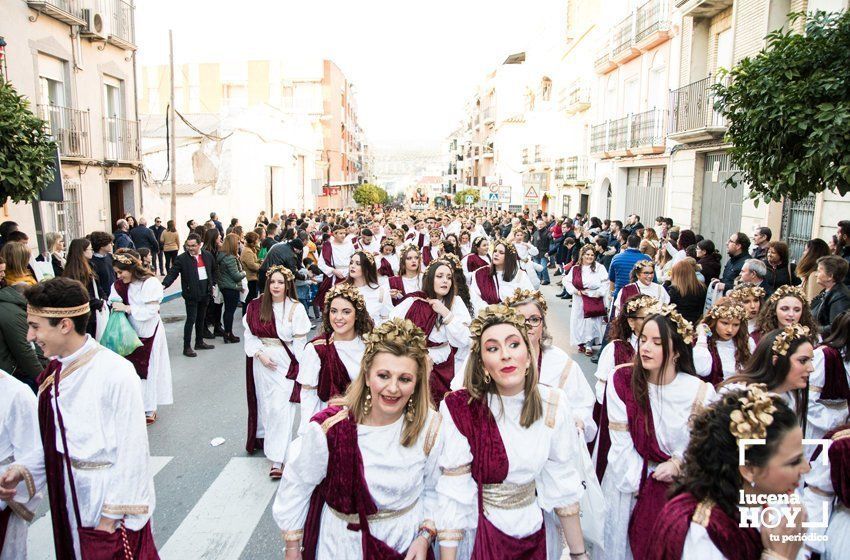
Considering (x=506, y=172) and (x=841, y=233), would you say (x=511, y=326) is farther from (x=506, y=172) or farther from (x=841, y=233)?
(x=506, y=172)

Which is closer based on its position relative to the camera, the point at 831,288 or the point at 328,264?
the point at 831,288

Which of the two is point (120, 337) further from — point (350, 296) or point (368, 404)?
point (368, 404)

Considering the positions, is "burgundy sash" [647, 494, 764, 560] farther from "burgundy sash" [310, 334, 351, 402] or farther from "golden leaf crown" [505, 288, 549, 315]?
"burgundy sash" [310, 334, 351, 402]

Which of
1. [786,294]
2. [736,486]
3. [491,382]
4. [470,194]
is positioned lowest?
[736,486]

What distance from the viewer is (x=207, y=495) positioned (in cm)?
561

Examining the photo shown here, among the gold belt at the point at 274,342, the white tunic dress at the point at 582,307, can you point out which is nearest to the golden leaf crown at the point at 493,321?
the gold belt at the point at 274,342

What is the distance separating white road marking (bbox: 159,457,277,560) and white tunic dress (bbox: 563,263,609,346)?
19.6 ft

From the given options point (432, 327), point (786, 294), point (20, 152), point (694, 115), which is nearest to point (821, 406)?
point (786, 294)

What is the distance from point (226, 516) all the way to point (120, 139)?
17.0 metres

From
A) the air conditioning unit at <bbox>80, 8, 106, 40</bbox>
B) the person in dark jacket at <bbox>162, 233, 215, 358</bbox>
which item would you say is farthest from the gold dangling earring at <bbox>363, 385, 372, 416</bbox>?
the air conditioning unit at <bbox>80, 8, 106, 40</bbox>

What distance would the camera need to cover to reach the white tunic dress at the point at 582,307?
1046cm

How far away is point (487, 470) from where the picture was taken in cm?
312

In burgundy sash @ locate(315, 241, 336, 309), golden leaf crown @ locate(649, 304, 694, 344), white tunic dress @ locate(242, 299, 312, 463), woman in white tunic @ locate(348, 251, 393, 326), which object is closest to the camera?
golden leaf crown @ locate(649, 304, 694, 344)

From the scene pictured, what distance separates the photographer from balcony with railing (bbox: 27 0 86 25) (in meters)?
15.1
